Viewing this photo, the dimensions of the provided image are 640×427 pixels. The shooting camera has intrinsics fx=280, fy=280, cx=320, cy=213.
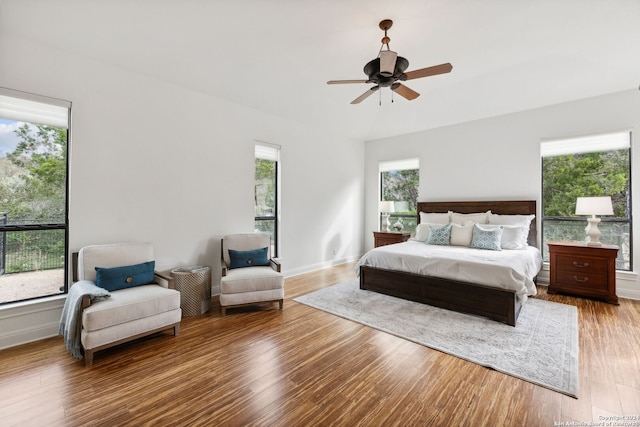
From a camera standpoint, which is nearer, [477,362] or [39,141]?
[477,362]

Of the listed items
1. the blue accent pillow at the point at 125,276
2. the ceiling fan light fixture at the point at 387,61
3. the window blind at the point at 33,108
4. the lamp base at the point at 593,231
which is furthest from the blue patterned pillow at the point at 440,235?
the window blind at the point at 33,108

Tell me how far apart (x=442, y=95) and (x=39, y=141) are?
551 cm

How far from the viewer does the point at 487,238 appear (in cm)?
423

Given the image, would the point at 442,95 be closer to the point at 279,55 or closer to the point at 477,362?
the point at 279,55

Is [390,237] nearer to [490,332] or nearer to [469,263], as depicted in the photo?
[469,263]

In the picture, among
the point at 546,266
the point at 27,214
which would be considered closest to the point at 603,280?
the point at 546,266

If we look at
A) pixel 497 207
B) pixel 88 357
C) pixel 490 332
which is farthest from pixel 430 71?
pixel 88 357

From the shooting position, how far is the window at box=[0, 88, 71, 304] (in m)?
2.70

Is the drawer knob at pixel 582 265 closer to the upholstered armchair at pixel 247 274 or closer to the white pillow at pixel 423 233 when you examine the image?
the white pillow at pixel 423 233

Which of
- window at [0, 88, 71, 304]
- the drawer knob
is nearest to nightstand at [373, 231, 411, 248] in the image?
the drawer knob

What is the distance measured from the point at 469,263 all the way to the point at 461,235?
51.8 inches

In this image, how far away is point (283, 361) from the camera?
2.39 meters

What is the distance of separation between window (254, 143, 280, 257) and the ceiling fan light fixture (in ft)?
8.52

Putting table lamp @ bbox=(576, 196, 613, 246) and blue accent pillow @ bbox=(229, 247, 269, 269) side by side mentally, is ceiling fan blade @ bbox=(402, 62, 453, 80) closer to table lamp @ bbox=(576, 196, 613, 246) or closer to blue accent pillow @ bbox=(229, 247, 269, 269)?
blue accent pillow @ bbox=(229, 247, 269, 269)
